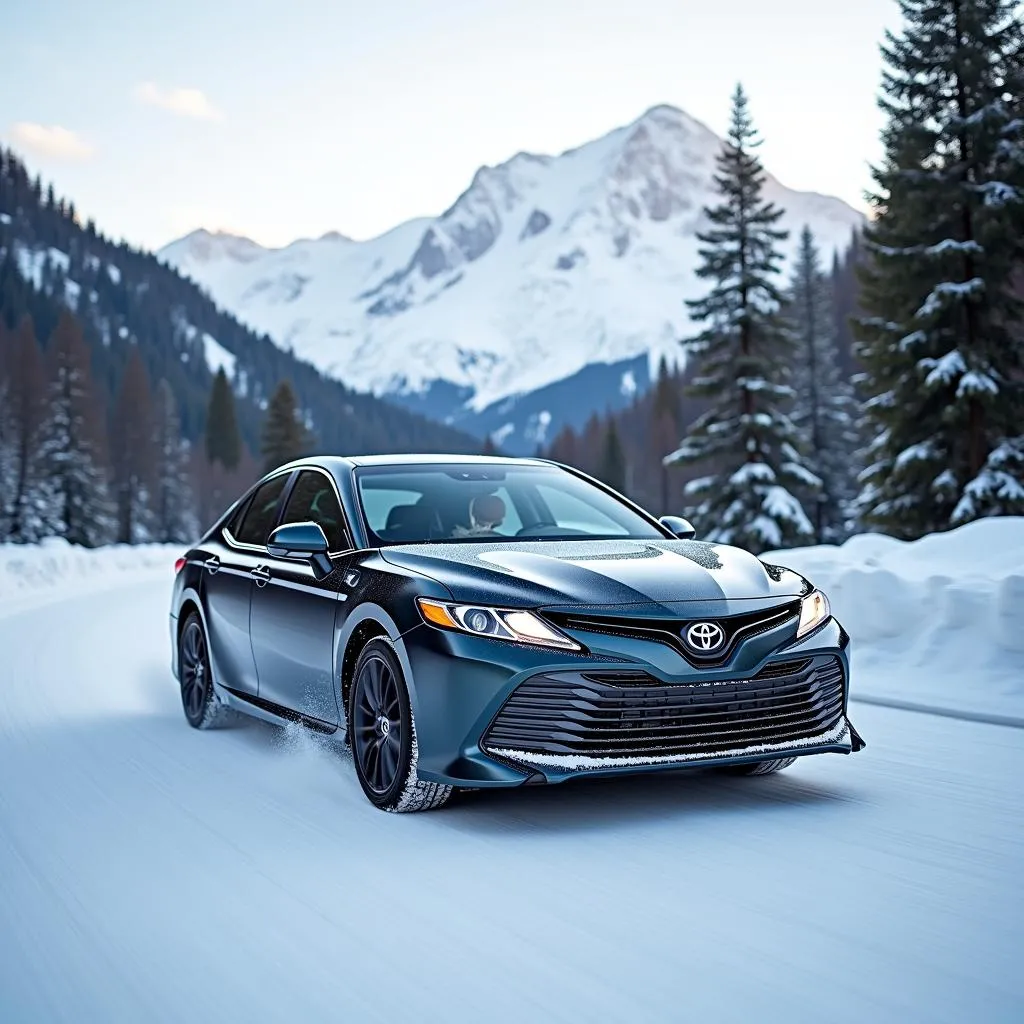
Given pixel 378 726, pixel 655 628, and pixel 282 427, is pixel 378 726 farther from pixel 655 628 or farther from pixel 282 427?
pixel 282 427

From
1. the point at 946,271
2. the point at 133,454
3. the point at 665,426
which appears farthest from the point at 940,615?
the point at 665,426

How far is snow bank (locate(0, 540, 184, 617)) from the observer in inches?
780

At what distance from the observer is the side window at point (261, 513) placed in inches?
281

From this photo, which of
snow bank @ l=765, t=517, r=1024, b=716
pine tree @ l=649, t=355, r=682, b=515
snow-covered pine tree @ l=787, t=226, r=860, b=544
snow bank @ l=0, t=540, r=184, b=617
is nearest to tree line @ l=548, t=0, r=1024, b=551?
snow bank @ l=0, t=540, r=184, b=617

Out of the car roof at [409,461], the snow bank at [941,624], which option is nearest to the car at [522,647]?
the car roof at [409,461]

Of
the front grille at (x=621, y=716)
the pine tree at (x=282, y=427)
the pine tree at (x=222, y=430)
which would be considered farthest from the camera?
the pine tree at (x=222, y=430)

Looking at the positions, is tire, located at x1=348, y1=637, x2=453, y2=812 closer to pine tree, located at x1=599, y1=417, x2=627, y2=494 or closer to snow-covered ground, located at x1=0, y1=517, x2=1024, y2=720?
snow-covered ground, located at x1=0, y1=517, x2=1024, y2=720

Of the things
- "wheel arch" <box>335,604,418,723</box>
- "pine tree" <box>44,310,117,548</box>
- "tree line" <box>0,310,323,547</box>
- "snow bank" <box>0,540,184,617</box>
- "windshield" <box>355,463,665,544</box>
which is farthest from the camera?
"pine tree" <box>44,310,117,548</box>

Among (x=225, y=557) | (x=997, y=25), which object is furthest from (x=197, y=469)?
(x=225, y=557)

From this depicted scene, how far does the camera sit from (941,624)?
8.36 m

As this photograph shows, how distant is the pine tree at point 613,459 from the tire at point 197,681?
11183 cm

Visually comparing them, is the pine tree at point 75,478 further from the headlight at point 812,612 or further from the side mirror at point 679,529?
the headlight at point 812,612

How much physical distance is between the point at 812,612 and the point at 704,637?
694 mm

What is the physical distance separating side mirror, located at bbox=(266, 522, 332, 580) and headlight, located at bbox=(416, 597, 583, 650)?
1083mm
